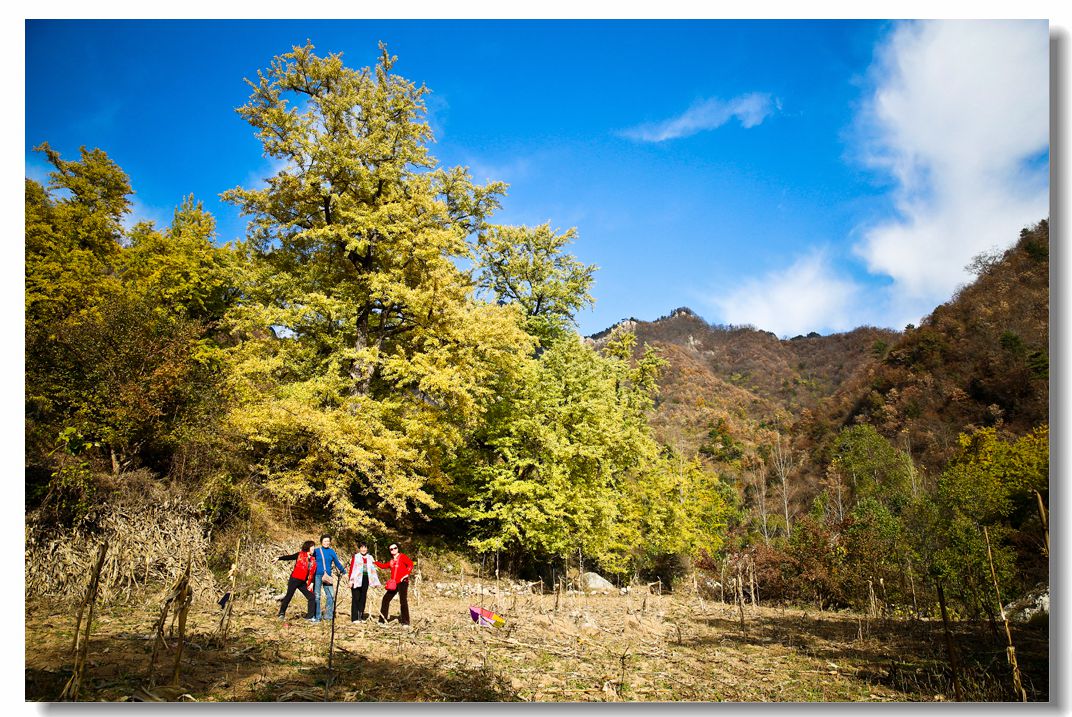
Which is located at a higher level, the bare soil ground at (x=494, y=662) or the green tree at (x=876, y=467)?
the green tree at (x=876, y=467)

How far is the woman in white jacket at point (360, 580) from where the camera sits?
716 cm

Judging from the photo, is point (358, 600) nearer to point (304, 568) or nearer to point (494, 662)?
point (304, 568)

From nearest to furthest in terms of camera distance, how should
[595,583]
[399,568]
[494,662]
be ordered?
[494,662] → [399,568] → [595,583]

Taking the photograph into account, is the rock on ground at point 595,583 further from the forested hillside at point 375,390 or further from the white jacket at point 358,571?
the white jacket at point 358,571

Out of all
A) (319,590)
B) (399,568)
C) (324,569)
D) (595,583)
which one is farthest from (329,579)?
(595,583)

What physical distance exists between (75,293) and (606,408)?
1202 centimetres

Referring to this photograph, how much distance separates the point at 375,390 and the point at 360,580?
573 cm

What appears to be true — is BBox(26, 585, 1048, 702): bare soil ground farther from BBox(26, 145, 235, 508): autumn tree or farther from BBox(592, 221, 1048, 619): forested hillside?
BBox(26, 145, 235, 508): autumn tree

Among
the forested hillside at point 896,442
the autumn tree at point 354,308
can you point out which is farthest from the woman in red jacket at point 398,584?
the forested hillside at point 896,442

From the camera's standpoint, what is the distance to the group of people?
274 inches

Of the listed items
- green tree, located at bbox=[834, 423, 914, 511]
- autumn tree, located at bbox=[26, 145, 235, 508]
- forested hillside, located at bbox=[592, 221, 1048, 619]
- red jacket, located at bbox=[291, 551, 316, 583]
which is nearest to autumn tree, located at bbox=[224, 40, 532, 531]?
autumn tree, located at bbox=[26, 145, 235, 508]

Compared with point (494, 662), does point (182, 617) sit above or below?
above

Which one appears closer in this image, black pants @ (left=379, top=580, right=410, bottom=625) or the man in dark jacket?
the man in dark jacket

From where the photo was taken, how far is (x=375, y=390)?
12297mm
